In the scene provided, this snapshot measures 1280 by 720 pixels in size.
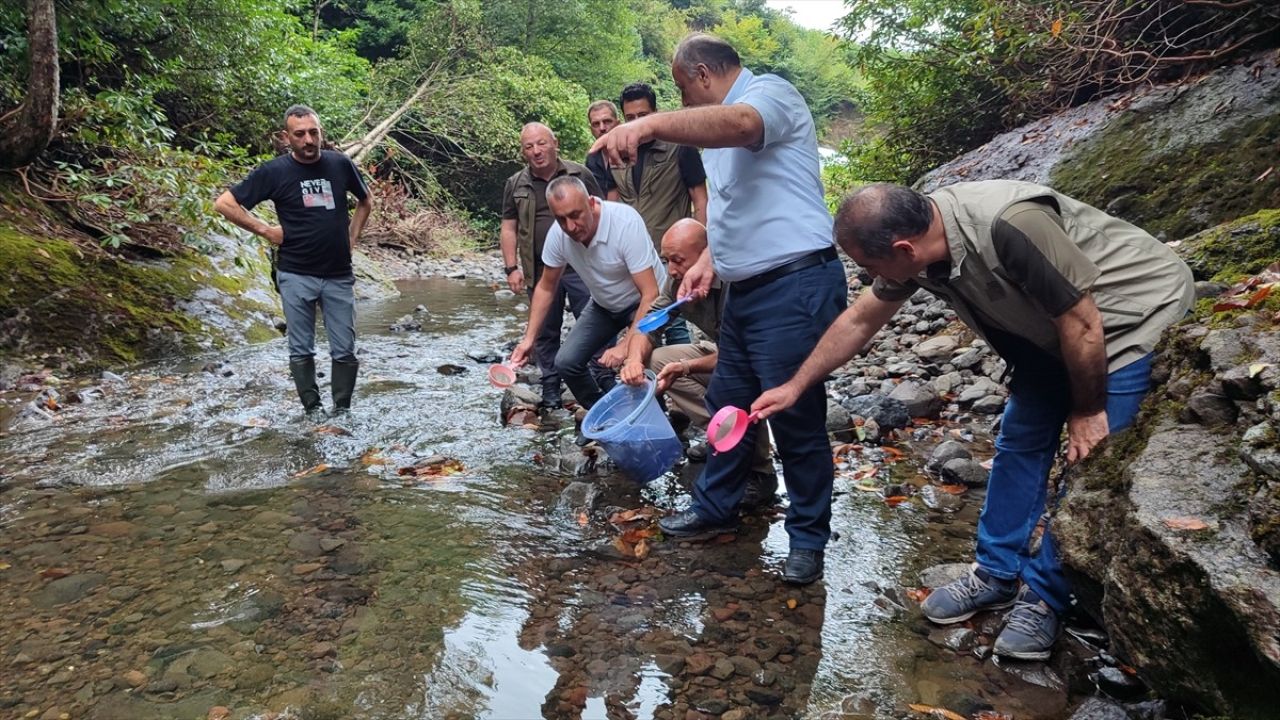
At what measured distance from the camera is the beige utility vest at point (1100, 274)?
2287mm

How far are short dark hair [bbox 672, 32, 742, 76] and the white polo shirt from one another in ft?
4.78

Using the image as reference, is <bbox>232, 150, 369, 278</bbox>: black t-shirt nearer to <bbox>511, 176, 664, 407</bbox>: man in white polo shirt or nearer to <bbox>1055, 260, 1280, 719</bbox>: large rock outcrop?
<bbox>511, 176, 664, 407</bbox>: man in white polo shirt

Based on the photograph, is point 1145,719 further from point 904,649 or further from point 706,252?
point 706,252

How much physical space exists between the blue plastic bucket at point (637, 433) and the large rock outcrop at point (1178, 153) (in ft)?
13.8

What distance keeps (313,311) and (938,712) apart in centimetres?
443

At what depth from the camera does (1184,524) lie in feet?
6.17

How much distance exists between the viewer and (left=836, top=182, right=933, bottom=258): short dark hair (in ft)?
7.41

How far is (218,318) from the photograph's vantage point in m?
7.48

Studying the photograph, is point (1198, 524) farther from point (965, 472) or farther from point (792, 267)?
point (965, 472)

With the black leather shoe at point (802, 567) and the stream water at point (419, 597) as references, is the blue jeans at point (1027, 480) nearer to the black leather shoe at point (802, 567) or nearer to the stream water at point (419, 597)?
the stream water at point (419, 597)

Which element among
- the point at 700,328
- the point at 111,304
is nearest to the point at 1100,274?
the point at 700,328

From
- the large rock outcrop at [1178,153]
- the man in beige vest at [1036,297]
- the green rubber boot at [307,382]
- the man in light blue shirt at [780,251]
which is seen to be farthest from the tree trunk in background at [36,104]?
the large rock outcrop at [1178,153]

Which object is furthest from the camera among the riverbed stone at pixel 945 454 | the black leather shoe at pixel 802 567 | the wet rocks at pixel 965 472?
the riverbed stone at pixel 945 454

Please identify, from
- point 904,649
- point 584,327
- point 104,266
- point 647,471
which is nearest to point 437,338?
point 104,266
